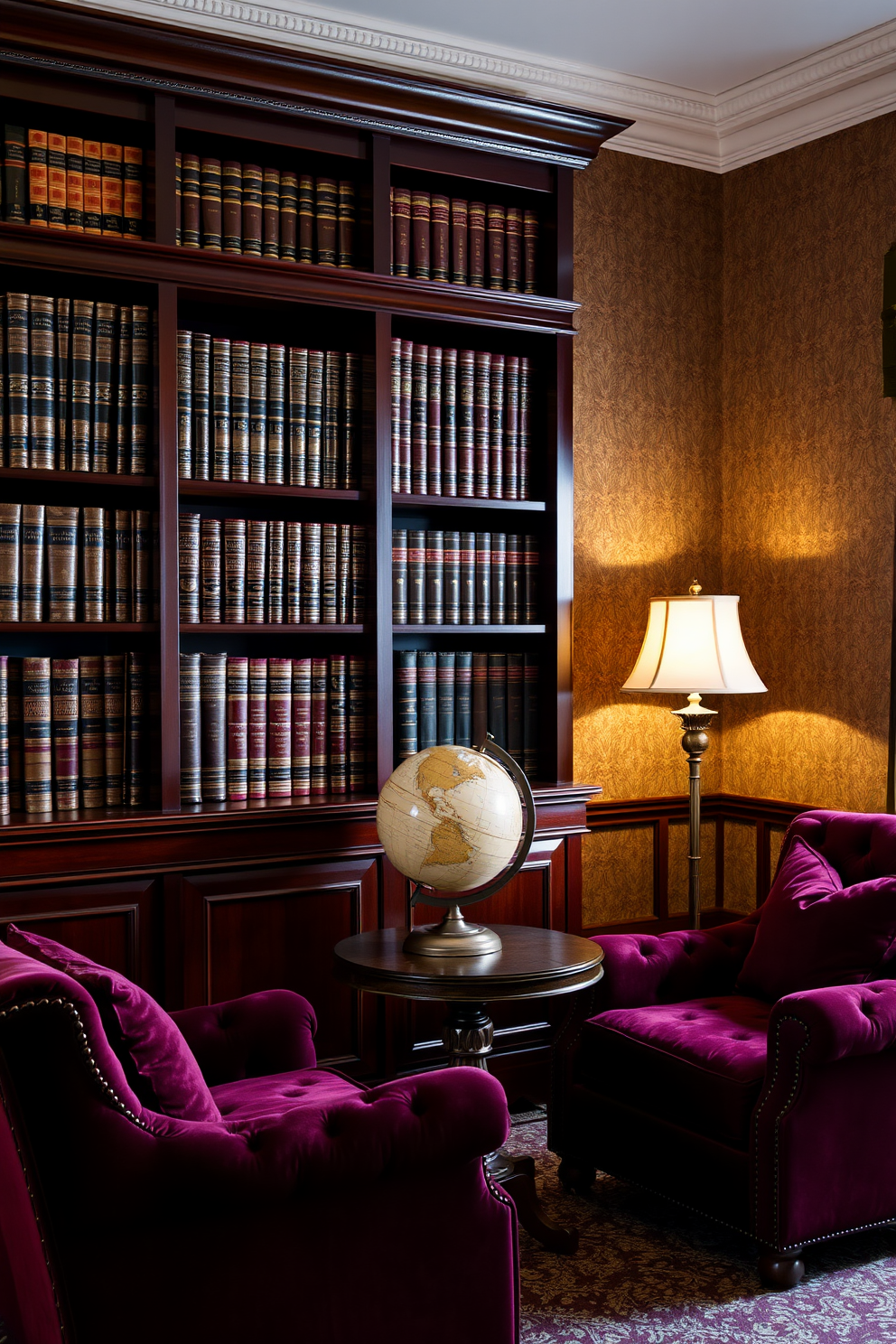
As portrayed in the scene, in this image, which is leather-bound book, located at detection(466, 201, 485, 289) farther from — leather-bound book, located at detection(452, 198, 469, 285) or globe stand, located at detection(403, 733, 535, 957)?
globe stand, located at detection(403, 733, 535, 957)

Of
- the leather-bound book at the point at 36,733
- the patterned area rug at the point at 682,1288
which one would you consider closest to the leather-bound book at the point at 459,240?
the leather-bound book at the point at 36,733

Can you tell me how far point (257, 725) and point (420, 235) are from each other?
1475 mm

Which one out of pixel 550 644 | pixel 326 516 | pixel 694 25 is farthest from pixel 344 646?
pixel 694 25

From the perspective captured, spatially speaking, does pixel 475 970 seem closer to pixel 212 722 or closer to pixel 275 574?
pixel 212 722

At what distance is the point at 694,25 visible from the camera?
147 inches

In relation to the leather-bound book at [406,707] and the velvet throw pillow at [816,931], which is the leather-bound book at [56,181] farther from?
the velvet throw pillow at [816,931]

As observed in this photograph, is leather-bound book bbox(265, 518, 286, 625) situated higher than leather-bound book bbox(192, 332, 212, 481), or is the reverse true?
leather-bound book bbox(192, 332, 212, 481)

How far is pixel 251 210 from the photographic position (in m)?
3.30

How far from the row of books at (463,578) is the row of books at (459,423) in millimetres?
140

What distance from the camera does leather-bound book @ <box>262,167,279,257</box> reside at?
10.9 feet

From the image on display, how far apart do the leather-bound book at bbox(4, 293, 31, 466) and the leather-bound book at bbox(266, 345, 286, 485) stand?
0.64 m

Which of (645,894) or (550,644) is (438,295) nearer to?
(550,644)

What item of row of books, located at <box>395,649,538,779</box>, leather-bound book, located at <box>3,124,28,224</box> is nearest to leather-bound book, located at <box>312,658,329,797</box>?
row of books, located at <box>395,649,538,779</box>

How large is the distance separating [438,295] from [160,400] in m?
0.86
